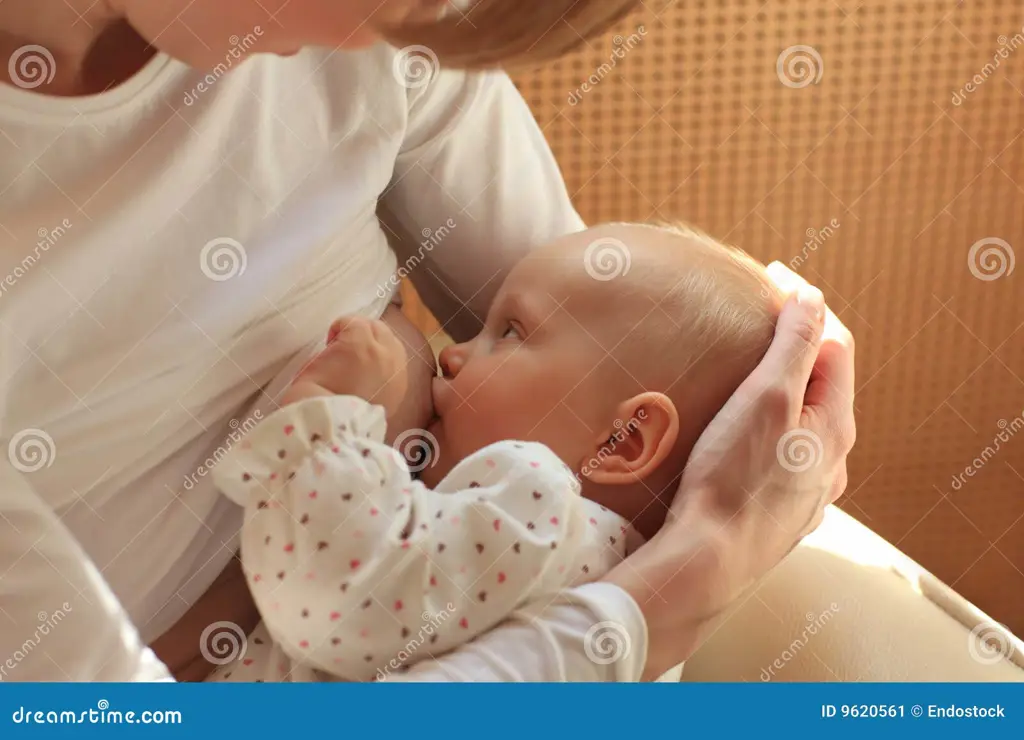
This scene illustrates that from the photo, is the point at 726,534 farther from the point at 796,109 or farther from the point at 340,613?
the point at 796,109

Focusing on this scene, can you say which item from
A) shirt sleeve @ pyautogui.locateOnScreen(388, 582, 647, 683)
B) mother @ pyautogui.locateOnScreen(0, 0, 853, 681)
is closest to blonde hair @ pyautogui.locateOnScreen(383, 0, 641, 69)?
mother @ pyautogui.locateOnScreen(0, 0, 853, 681)

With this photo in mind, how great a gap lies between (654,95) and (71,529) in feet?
1.74

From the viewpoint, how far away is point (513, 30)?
1.92ft

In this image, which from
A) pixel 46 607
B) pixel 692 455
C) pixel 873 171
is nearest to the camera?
pixel 46 607

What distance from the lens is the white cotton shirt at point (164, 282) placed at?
1.74 ft

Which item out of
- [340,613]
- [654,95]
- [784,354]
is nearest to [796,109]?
[654,95]

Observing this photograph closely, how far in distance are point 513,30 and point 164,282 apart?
24 cm

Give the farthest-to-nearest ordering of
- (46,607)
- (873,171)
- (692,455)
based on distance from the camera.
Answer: (873,171), (692,455), (46,607)

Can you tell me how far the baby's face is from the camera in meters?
0.64
